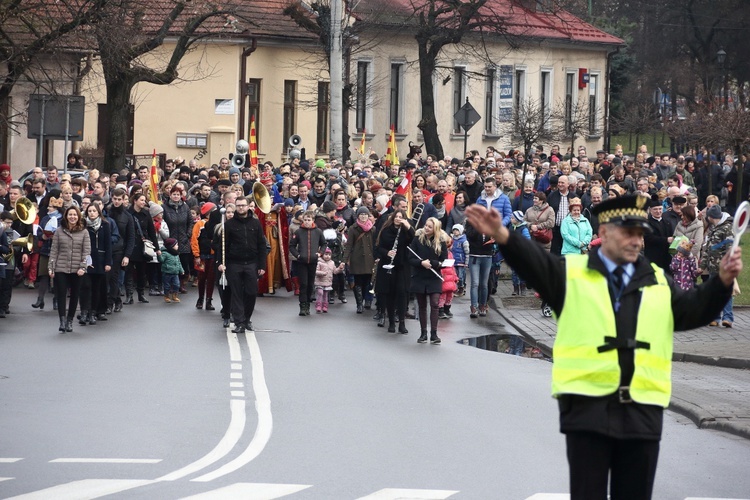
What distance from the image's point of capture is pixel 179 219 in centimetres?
2384

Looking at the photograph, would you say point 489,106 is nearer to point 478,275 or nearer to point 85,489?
point 478,275

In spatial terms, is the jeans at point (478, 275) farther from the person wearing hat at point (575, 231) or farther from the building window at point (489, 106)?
the building window at point (489, 106)

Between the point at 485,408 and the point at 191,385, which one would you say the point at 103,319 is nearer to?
the point at 191,385

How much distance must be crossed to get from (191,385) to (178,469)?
4.17 meters

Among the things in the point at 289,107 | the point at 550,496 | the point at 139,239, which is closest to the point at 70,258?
the point at 139,239

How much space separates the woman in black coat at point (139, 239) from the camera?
22578mm

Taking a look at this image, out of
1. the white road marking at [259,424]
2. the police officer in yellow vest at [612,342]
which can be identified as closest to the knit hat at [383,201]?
the white road marking at [259,424]

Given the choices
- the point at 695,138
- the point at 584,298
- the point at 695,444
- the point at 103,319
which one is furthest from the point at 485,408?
the point at 695,138

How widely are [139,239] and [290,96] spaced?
2788 centimetres

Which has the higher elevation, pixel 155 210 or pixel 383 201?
pixel 383 201

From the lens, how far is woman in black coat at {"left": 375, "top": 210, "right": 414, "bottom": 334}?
65.5 feet

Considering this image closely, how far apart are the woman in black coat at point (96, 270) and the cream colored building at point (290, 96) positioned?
2218 cm

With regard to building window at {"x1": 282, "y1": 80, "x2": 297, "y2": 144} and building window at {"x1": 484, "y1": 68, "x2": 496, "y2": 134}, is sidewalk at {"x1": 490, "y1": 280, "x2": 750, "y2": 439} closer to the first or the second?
building window at {"x1": 282, "y1": 80, "x2": 297, "y2": 144}

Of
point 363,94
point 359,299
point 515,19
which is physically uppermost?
point 515,19
